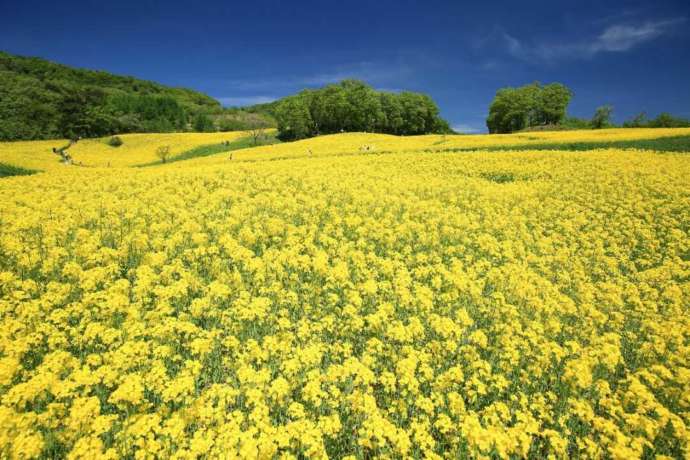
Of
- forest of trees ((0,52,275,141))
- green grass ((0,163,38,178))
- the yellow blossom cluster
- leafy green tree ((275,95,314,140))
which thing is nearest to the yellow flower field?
green grass ((0,163,38,178))

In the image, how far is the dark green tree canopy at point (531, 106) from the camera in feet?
308

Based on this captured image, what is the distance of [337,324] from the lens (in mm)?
7633

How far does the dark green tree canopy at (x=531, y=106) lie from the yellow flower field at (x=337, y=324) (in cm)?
8610

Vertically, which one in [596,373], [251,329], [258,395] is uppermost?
[258,395]

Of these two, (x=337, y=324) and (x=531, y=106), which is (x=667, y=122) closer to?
(x=531, y=106)

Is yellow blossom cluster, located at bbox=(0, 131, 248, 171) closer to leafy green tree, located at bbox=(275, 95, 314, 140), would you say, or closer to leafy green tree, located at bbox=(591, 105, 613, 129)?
leafy green tree, located at bbox=(275, 95, 314, 140)

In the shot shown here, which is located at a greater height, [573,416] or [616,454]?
[616,454]

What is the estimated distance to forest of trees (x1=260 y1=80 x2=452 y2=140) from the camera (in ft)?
262

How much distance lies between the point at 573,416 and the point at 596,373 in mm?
1514

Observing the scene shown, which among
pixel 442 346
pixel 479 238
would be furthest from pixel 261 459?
pixel 479 238

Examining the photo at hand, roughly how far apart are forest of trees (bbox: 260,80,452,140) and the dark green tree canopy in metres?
18.1

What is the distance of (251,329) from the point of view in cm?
723

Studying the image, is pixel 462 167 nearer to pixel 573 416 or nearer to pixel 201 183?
pixel 201 183

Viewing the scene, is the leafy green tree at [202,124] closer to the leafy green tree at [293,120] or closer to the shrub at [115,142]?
the leafy green tree at [293,120]
